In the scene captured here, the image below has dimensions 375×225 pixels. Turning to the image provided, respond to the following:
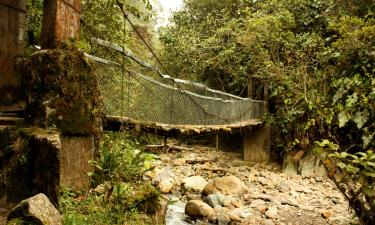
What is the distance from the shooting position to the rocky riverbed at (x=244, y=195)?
5.69m

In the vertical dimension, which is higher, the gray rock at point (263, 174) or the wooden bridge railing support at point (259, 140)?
the wooden bridge railing support at point (259, 140)

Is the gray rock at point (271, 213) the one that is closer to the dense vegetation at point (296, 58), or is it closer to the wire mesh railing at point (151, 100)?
the dense vegetation at point (296, 58)

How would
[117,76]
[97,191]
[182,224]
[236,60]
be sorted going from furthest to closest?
[236,60]
[182,224]
[117,76]
[97,191]

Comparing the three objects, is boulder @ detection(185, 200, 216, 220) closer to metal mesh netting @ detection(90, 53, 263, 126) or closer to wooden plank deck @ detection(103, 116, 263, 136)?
wooden plank deck @ detection(103, 116, 263, 136)

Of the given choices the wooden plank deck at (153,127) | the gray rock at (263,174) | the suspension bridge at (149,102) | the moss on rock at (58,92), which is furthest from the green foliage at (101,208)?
the gray rock at (263,174)

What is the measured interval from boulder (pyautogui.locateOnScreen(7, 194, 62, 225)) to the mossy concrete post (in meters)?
0.72

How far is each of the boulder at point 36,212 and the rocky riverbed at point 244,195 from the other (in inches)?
92.3

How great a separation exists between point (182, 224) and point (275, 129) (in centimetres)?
566

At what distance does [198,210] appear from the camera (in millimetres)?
5613

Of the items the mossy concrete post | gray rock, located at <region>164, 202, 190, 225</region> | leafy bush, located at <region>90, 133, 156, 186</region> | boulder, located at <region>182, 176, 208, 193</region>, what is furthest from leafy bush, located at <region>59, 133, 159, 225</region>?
boulder, located at <region>182, 176, 208, 193</region>

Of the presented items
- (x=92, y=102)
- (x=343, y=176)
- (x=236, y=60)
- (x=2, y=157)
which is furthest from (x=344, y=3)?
(x=2, y=157)

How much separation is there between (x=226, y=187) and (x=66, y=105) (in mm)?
4885

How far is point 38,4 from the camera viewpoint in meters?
5.22

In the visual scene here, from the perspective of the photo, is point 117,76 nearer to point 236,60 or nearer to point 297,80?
point 297,80
